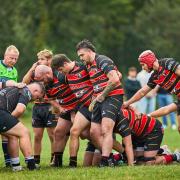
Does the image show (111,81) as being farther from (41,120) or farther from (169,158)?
(41,120)

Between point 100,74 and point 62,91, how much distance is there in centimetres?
114

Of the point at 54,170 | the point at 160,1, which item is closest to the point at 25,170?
the point at 54,170

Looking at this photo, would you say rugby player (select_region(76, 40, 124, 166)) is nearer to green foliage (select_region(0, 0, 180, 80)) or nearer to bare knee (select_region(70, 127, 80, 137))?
bare knee (select_region(70, 127, 80, 137))

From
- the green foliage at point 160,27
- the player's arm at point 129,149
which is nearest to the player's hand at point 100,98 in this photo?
the player's arm at point 129,149

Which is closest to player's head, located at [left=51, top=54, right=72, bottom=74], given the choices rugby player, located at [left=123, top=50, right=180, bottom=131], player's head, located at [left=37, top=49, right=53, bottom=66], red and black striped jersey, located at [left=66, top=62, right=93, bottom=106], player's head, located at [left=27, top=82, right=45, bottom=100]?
red and black striped jersey, located at [left=66, top=62, right=93, bottom=106]

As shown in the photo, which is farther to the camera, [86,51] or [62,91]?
[62,91]

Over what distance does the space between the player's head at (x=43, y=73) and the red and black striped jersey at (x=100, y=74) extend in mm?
832

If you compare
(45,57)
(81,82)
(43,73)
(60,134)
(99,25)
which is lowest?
(60,134)

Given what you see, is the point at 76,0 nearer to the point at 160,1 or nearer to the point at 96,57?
the point at 160,1

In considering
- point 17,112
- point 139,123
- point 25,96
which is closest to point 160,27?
point 139,123

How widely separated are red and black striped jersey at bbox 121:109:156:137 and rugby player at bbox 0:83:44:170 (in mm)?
1726

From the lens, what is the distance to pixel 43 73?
38.7 feet

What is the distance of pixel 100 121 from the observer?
1136cm

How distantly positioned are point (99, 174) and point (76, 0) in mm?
58656
